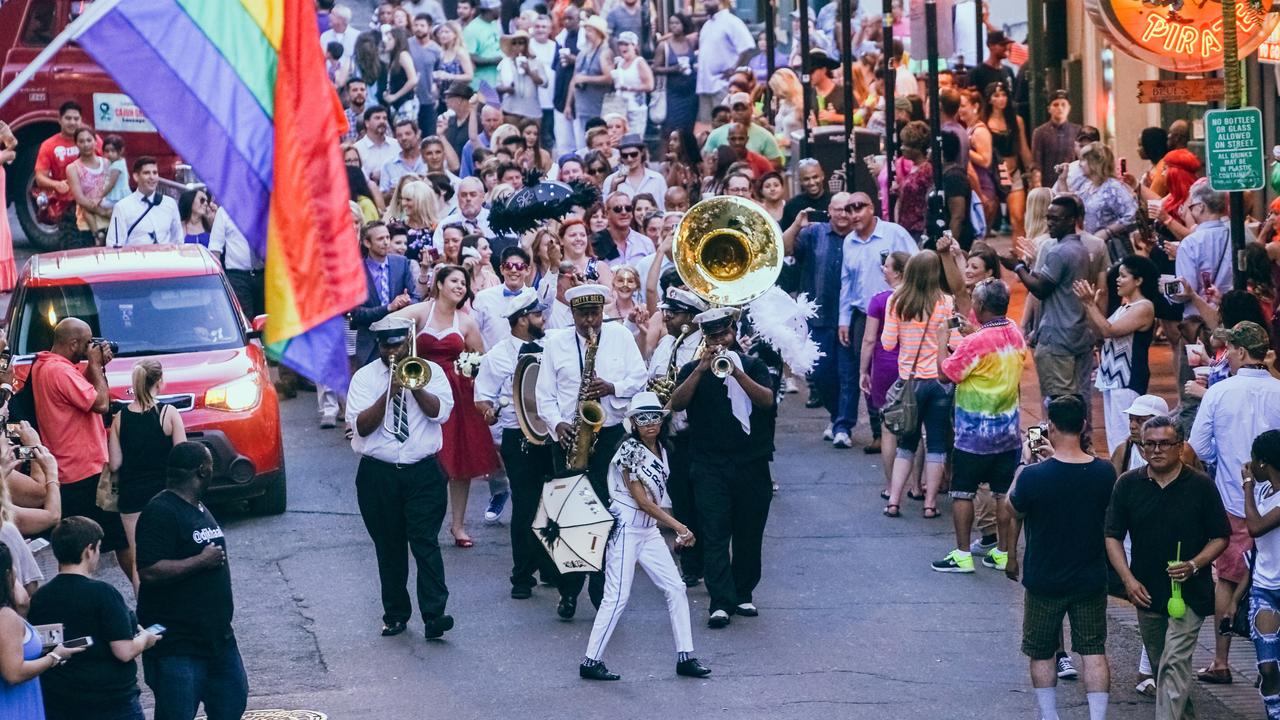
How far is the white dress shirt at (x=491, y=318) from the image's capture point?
13398mm

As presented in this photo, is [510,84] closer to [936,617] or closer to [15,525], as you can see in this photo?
[936,617]

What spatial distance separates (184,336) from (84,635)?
6.46 m

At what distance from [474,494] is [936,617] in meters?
4.67

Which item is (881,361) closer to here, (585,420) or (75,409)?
(585,420)

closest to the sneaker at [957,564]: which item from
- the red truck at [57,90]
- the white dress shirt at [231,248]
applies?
the white dress shirt at [231,248]

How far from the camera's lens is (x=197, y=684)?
8.66m

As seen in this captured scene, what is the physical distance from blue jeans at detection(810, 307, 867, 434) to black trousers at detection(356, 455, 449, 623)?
5336 millimetres

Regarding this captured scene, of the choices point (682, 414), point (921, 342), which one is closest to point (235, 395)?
point (682, 414)

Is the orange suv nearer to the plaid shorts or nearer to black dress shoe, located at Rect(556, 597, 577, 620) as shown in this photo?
black dress shoe, located at Rect(556, 597, 577, 620)

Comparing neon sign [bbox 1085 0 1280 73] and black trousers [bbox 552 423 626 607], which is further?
neon sign [bbox 1085 0 1280 73]

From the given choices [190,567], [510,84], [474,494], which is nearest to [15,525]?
[190,567]

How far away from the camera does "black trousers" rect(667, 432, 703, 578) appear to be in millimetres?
12062

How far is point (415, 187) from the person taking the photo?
1706 centimetres

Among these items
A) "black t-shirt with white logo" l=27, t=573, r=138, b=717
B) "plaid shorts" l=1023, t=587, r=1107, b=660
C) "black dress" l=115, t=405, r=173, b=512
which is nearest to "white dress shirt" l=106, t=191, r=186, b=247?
"black dress" l=115, t=405, r=173, b=512
